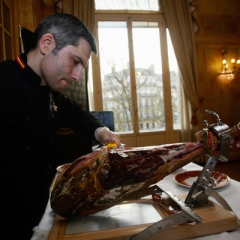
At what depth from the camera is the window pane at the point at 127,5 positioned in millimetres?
4316

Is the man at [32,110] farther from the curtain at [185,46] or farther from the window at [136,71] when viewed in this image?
the curtain at [185,46]

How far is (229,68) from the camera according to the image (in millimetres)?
4828

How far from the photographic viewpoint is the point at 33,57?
3.74 ft

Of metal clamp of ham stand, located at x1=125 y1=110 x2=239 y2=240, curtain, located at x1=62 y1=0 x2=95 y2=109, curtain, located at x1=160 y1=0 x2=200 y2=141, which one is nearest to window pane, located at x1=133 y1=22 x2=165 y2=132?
curtain, located at x1=160 y1=0 x2=200 y2=141

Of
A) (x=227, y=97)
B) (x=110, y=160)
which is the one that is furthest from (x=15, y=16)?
(x=227, y=97)

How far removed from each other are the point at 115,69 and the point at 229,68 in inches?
102

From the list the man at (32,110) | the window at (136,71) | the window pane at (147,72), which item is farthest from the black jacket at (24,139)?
the window pane at (147,72)

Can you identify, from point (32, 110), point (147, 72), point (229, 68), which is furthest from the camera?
point (229, 68)

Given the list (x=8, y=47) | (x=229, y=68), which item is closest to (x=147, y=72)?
(x=229, y=68)

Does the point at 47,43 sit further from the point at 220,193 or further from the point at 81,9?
the point at 81,9

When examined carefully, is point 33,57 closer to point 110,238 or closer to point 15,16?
point 110,238

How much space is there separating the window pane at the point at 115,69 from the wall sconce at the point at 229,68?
7.12 feet

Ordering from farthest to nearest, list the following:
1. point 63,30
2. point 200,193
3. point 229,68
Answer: point 229,68 < point 63,30 < point 200,193

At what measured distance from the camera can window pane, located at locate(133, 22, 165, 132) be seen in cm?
448
